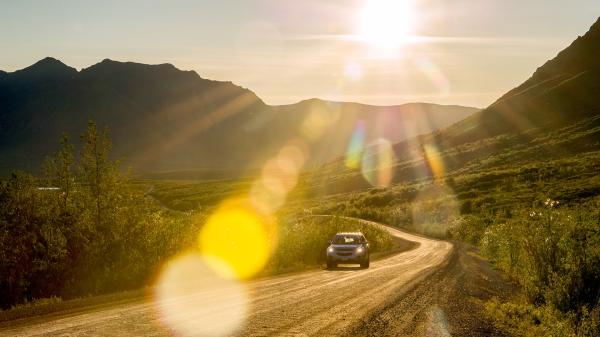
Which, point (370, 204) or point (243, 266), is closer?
point (243, 266)

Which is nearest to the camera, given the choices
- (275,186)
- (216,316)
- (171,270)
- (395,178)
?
(216,316)

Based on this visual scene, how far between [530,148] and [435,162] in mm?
26345

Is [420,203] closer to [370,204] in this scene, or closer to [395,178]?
[370,204]

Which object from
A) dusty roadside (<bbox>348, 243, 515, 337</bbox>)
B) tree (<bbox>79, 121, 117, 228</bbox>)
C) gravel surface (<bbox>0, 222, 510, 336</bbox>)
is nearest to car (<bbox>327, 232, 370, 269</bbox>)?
dusty roadside (<bbox>348, 243, 515, 337</bbox>)

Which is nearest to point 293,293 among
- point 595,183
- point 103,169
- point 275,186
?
point 103,169

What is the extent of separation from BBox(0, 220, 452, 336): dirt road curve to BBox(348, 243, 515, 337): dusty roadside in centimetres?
42

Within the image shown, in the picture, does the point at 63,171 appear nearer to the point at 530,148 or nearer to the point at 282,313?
the point at 282,313

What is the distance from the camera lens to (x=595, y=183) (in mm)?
84062

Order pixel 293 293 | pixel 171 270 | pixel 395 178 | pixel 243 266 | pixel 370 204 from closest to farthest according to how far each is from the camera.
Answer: pixel 293 293
pixel 171 270
pixel 243 266
pixel 370 204
pixel 395 178

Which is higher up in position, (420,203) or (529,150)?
(529,150)

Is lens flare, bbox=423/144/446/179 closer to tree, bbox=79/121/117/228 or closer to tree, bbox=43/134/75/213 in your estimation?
tree, bbox=79/121/117/228

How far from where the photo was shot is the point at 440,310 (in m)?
16.1

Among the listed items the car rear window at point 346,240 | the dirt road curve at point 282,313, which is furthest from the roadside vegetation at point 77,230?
the car rear window at point 346,240

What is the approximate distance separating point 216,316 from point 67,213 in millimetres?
7876
